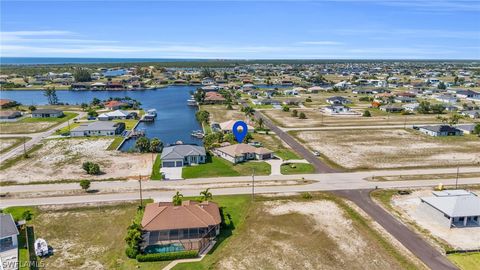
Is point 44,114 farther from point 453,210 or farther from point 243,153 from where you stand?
point 453,210

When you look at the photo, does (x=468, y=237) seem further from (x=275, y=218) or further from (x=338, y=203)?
(x=275, y=218)

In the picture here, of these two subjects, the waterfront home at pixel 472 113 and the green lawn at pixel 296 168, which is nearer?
the green lawn at pixel 296 168

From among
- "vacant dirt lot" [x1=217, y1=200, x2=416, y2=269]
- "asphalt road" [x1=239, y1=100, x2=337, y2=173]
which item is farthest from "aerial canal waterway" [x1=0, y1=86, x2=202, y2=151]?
"vacant dirt lot" [x1=217, y1=200, x2=416, y2=269]

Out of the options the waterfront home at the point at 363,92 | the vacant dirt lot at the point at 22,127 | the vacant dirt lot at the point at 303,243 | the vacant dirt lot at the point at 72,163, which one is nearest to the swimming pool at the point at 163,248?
the vacant dirt lot at the point at 303,243

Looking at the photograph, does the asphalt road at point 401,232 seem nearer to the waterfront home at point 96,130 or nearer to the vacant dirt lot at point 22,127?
the waterfront home at point 96,130

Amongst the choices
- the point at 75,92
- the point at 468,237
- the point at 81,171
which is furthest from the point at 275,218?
the point at 75,92

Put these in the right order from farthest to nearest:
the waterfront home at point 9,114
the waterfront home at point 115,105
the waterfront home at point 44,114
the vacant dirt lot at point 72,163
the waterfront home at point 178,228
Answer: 1. the waterfront home at point 115,105
2. the waterfront home at point 44,114
3. the waterfront home at point 9,114
4. the vacant dirt lot at point 72,163
5. the waterfront home at point 178,228

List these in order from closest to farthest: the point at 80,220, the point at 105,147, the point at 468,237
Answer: the point at 468,237 < the point at 80,220 < the point at 105,147
